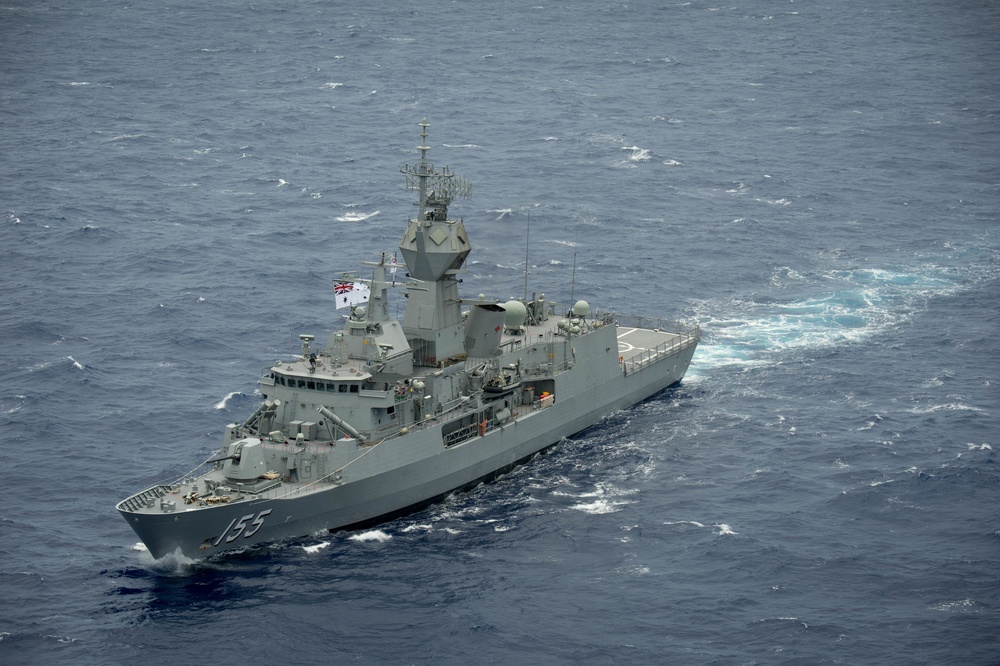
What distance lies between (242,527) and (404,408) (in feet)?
31.1

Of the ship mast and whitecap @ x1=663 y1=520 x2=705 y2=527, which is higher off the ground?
the ship mast

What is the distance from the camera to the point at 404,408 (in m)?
61.5

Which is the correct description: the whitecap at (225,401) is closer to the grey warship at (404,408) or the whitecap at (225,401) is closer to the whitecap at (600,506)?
the grey warship at (404,408)

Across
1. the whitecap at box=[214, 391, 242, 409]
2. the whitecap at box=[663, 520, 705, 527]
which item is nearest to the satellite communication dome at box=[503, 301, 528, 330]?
the whitecap at box=[214, 391, 242, 409]

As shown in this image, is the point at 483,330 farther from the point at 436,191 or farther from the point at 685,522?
the point at 685,522

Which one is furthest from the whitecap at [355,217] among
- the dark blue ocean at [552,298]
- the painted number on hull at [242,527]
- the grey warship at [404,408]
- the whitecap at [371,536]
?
the painted number on hull at [242,527]

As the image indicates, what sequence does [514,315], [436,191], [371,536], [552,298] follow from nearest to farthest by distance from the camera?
[371,536], [436,191], [514,315], [552,298]

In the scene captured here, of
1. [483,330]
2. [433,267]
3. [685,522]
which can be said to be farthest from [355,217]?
[685,522]

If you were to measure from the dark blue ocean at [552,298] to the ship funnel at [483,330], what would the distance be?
238 inches

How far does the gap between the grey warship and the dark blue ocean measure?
4.71 ft

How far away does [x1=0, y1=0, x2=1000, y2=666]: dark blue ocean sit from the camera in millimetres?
51781

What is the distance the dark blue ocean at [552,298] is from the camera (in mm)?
51781

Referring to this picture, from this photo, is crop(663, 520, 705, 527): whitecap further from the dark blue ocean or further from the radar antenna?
the radar antenna

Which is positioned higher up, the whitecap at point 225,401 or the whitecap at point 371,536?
the whitecap at point 225,401
